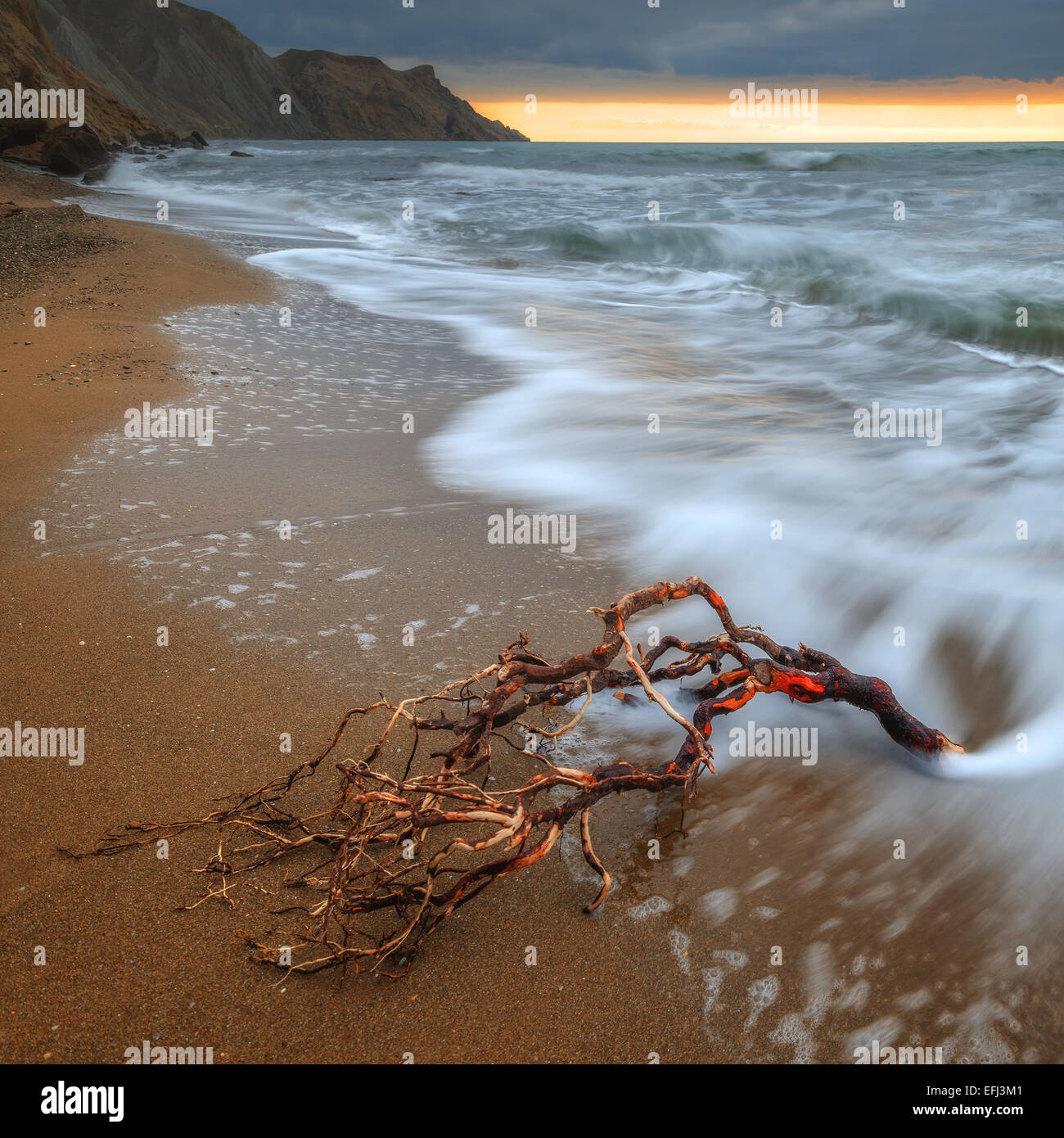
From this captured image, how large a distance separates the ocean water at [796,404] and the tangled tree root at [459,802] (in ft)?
2.25

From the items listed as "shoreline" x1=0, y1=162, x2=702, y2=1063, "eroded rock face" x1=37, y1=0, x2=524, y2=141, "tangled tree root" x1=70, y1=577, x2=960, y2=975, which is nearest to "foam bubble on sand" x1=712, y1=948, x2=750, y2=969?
"shoreline" x1=0, y1=162, x2=702, y2=1063

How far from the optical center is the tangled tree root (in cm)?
164

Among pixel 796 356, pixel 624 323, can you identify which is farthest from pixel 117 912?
pixel 624 323

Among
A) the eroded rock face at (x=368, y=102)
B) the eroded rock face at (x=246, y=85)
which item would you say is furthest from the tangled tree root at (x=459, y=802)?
the eroded rock face at (x=368, y=102)

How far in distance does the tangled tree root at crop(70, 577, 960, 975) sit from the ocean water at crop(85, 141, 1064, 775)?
685mm

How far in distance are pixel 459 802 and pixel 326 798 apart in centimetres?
33

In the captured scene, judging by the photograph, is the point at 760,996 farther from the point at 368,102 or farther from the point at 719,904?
the point at 368,102

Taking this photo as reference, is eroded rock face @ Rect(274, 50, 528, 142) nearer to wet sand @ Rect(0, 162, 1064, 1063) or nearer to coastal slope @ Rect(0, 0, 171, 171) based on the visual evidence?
coastal slope @ Rect(0, 0, 171, 171)

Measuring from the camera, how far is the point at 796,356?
7.50m

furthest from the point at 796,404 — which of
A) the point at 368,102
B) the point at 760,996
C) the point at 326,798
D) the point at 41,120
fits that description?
the point at 368,102

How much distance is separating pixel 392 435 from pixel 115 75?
122 metres

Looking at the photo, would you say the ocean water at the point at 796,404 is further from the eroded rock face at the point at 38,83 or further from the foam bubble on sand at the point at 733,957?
the eroded rock face at the point at 38,83
